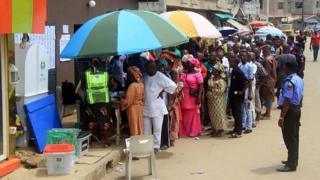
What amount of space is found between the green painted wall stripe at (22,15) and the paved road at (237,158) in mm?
2547

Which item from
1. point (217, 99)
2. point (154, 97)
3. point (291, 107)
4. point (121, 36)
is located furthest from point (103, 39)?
point (217, 99)

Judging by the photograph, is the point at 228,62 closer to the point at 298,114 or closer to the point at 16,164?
the point at 298,114

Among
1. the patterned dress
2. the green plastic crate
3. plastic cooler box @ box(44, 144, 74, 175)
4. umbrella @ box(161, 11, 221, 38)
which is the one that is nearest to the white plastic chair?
plastic cooler box @ box(44, 144, 74, 175)

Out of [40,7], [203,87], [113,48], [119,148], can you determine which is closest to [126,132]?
[119,148]

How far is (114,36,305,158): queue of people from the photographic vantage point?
357 inches

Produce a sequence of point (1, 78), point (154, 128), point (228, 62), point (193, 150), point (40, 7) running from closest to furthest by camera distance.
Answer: point (1, 78) → point (40, 7) → point (154, 128) → point (193, 150) → point (228, 62)

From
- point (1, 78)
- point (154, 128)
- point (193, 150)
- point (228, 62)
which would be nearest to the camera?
point (1, 78)

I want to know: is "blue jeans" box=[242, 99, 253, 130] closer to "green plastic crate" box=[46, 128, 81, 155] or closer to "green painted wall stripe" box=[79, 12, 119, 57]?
"green painted wall stripe" box=[79, 12, 119, 57]

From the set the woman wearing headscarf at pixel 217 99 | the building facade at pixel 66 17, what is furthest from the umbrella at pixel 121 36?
the building facade at pixel 66 17

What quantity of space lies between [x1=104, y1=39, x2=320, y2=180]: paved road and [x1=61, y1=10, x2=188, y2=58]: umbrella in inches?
76.0

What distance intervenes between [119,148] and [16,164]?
6.95 ft

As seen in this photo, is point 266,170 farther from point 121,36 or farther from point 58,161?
point 58,161

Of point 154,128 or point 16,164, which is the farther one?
point 154,128

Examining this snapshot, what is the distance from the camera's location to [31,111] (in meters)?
8.29
